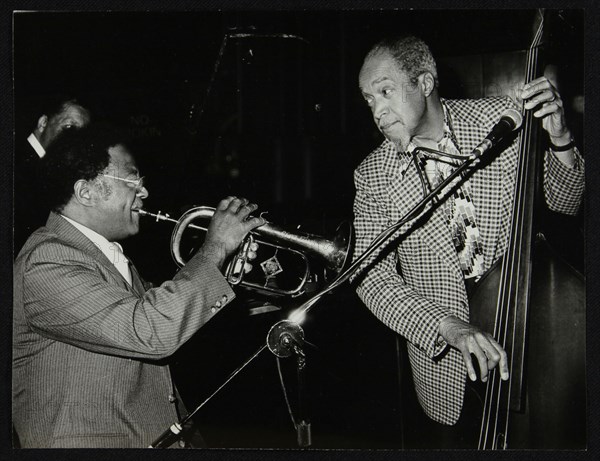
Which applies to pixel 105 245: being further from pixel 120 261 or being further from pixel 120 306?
pixel 120 306

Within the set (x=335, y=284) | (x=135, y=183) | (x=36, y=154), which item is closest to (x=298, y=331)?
(x=335, y=284)

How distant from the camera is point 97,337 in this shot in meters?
1.89

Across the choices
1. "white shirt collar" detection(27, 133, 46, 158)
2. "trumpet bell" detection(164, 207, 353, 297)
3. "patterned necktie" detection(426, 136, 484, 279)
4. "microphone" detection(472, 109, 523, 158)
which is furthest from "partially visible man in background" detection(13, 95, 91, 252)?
"microphone" detection(472, 109, 523, 158)

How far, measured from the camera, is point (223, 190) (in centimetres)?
213

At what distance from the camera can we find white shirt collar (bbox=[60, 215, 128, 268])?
6.69 ft

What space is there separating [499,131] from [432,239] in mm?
473

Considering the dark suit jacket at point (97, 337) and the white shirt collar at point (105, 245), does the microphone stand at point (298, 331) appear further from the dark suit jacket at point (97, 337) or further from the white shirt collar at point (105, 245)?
A: the white shirt collar at point (105, 245)

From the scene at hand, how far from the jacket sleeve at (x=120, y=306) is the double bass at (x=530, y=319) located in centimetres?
80

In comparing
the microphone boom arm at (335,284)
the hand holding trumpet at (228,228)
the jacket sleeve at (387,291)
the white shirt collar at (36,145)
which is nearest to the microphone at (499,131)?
the microphone boom arm at (335,284)

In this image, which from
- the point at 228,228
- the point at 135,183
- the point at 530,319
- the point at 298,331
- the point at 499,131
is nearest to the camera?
the point at 499,131

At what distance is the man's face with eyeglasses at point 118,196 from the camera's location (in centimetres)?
208

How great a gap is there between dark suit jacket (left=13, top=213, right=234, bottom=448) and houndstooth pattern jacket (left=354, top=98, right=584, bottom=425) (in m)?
0.52

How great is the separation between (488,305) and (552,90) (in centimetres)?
69

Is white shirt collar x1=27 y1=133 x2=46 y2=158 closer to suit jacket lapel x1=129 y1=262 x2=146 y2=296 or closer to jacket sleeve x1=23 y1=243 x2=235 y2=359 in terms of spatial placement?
jacket sleeve x1=23 y1=243 x2=235 y2=359
